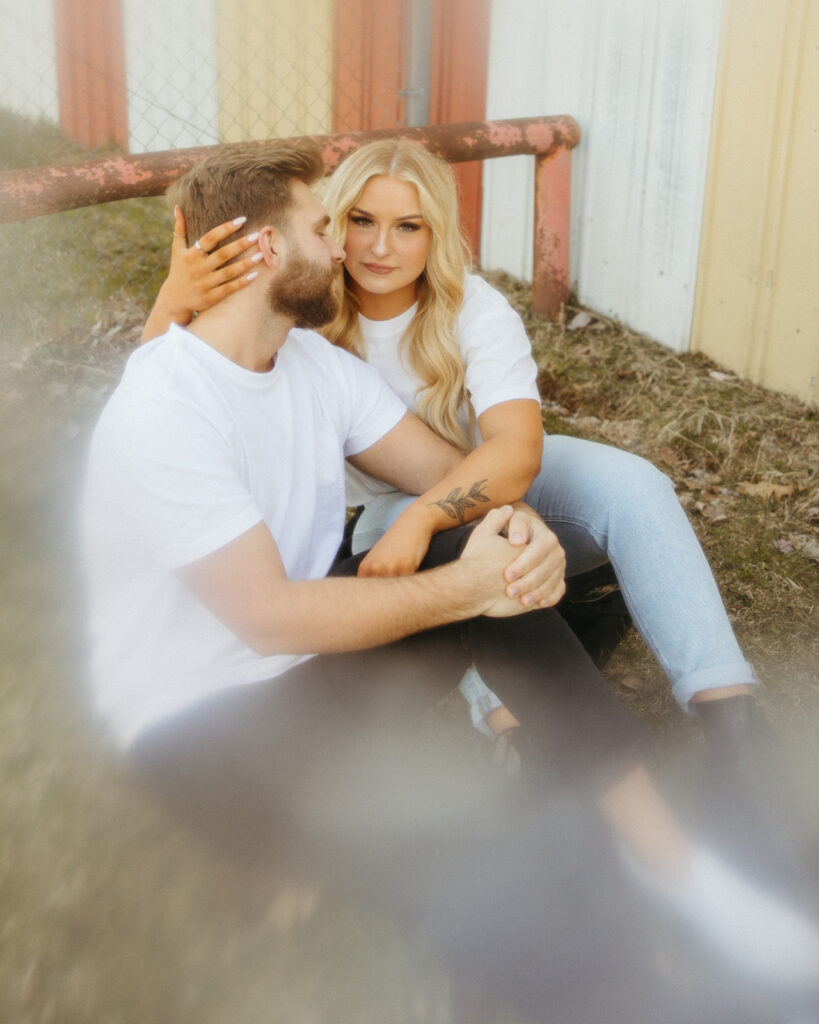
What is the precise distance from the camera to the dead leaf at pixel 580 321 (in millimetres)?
5547

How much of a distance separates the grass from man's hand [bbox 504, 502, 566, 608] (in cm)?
73

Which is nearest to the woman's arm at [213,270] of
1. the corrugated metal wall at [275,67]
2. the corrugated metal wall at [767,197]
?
the corrugated metal wall at [767,197]

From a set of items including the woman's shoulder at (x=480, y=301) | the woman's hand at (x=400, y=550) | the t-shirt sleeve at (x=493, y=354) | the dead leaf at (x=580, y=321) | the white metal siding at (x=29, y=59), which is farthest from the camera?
the white metal siding at (x=29, y=59)

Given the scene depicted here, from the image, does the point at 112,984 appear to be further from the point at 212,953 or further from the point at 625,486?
the point at 625,486

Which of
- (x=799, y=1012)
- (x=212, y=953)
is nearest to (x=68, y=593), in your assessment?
(x=212, y=953)

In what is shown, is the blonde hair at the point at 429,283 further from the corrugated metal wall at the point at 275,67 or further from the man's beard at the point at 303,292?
the corrugated metal wall at the point at 275,67

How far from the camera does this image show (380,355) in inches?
107

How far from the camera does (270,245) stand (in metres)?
2.10

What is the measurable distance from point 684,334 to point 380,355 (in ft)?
9.35

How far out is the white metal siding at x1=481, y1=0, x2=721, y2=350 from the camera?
483cm

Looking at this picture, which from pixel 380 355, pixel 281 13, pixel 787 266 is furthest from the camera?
pixel 281 13

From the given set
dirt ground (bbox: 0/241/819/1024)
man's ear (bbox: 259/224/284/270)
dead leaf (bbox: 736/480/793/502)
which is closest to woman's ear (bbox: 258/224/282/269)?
man's ear (bbox: 259/224/284/270)

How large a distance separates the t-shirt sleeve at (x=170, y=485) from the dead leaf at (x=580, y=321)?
4016mm

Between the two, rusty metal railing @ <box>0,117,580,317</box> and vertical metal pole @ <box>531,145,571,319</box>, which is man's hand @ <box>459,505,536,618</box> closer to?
rusty metal railing @ <box>0,117,580,317</box>
